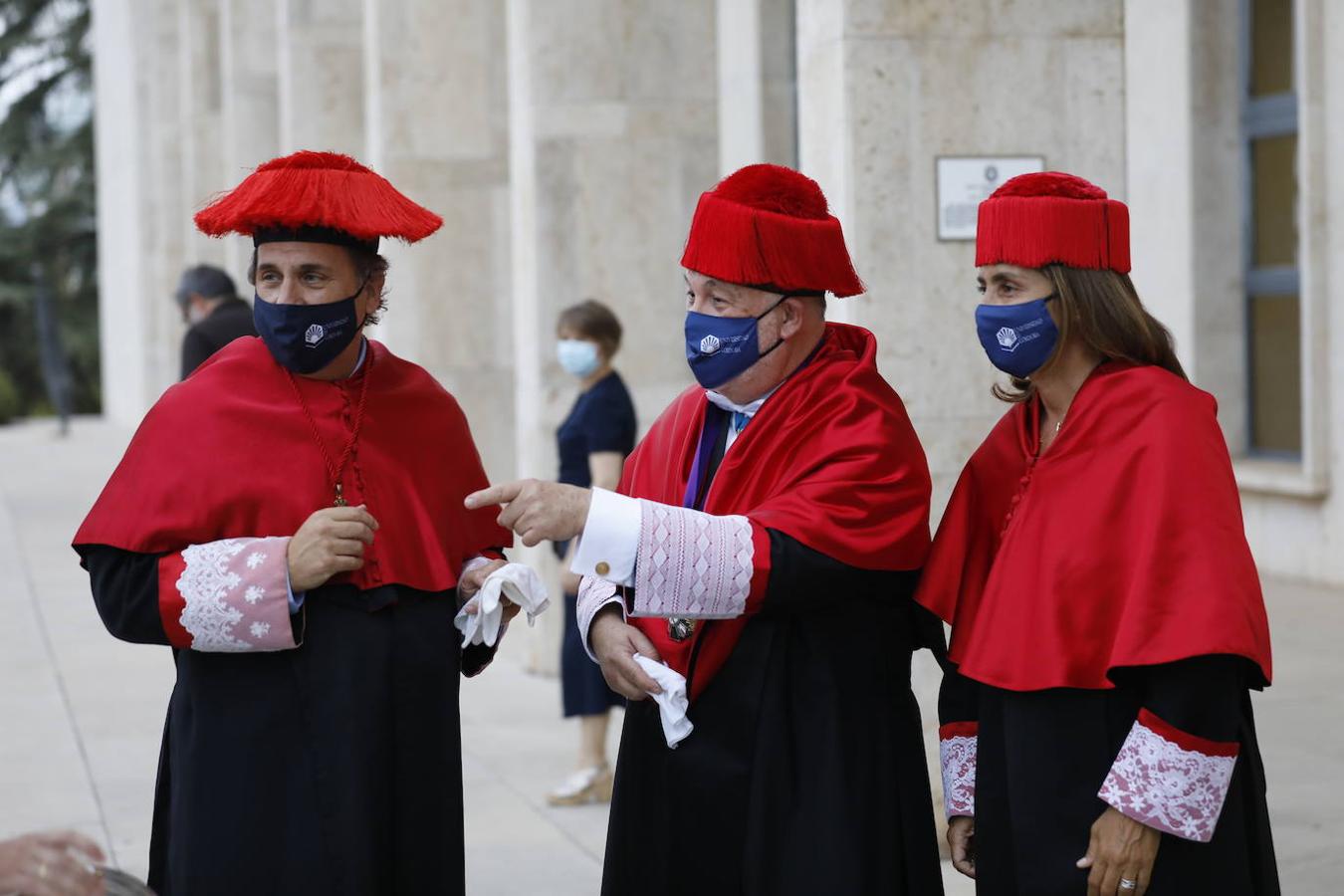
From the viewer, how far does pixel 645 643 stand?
126 inches

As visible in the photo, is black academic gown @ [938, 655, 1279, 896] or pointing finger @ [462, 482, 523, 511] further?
pointing finger @ [462, 482, 523, 511]

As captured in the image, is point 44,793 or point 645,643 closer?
point 645,643

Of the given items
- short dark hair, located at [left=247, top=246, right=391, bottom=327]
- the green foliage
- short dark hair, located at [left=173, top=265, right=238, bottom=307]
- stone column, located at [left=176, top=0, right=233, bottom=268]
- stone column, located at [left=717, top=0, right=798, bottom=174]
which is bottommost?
the green foliage

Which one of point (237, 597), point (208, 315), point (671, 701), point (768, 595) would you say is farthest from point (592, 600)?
point (208, 315)

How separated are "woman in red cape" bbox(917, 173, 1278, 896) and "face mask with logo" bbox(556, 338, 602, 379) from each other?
3.64 metres

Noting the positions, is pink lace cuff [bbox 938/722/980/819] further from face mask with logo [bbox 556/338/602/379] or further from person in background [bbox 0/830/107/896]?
face mask with logo [bbox 556/338/602/379]

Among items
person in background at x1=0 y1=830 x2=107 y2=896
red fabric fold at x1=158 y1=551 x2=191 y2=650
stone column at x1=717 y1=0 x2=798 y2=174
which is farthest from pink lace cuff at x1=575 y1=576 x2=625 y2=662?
stone column at x1=717 y1=0 x2=798 y2=174

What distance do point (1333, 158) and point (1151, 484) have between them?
306 inches

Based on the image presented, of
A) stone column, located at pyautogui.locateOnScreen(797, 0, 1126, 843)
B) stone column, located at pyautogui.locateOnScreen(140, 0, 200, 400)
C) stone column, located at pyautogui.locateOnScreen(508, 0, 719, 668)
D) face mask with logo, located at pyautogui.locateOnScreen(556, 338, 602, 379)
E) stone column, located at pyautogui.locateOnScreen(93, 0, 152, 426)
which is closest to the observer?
stone column, located at pyautogui.locateOnScreen(797, 0, 1126, 843)

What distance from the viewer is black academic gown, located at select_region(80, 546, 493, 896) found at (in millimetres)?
3059

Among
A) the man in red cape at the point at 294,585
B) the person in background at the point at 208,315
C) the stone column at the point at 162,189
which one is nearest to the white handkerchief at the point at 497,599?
the man in red cape at the point at 294,585

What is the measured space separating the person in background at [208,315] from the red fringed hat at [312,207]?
4.54 meters

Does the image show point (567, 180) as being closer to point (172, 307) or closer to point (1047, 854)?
point (1047, 854)

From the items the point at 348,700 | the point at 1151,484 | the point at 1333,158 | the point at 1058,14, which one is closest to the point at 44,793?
the point at 348,700
